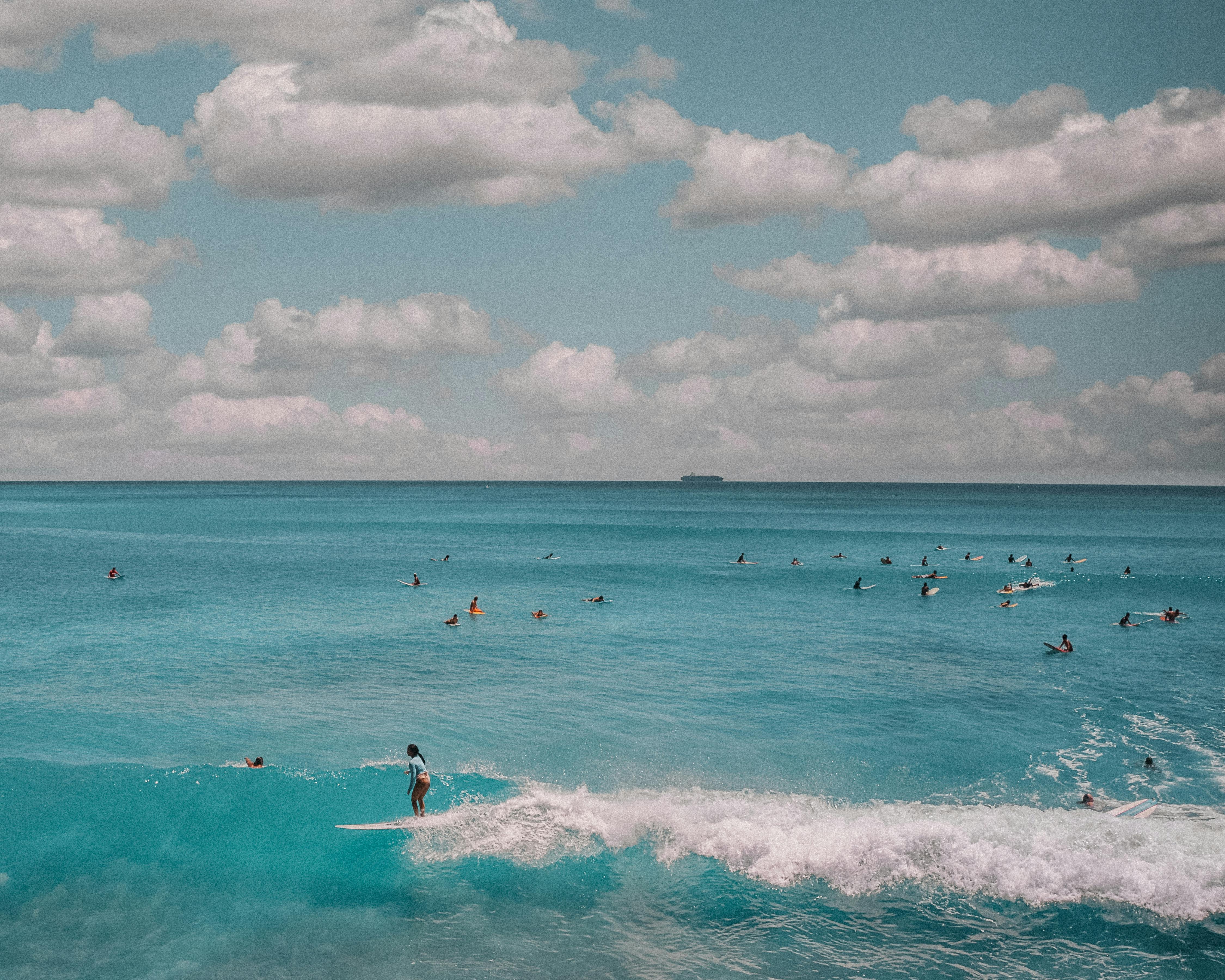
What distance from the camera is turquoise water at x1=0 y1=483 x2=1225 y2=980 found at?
59.8 feet

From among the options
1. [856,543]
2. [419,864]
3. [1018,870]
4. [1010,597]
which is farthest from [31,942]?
[856,543]

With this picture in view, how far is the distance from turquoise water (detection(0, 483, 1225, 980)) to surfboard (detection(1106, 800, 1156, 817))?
0.45 meters

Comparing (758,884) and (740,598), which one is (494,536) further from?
(758,884)

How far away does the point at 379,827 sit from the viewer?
23.0 metres

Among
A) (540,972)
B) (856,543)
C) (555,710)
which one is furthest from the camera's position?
(856,543)

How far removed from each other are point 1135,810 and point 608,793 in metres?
15.4

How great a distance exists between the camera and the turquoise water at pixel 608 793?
18.2m

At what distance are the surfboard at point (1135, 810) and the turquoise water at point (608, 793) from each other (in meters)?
0.45

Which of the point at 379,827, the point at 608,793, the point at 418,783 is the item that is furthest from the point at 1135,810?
the point at 379,827

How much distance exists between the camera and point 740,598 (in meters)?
64.6

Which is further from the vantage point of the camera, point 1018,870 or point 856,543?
point 856,543

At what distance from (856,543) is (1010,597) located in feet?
169

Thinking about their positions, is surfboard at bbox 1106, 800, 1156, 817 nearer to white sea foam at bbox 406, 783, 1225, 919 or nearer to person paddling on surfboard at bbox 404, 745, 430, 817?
white sea foam at bbox 406, 783, 1225, 919

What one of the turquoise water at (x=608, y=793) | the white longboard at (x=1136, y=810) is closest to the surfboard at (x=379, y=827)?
the turquoise water at (x=608, y=793)
